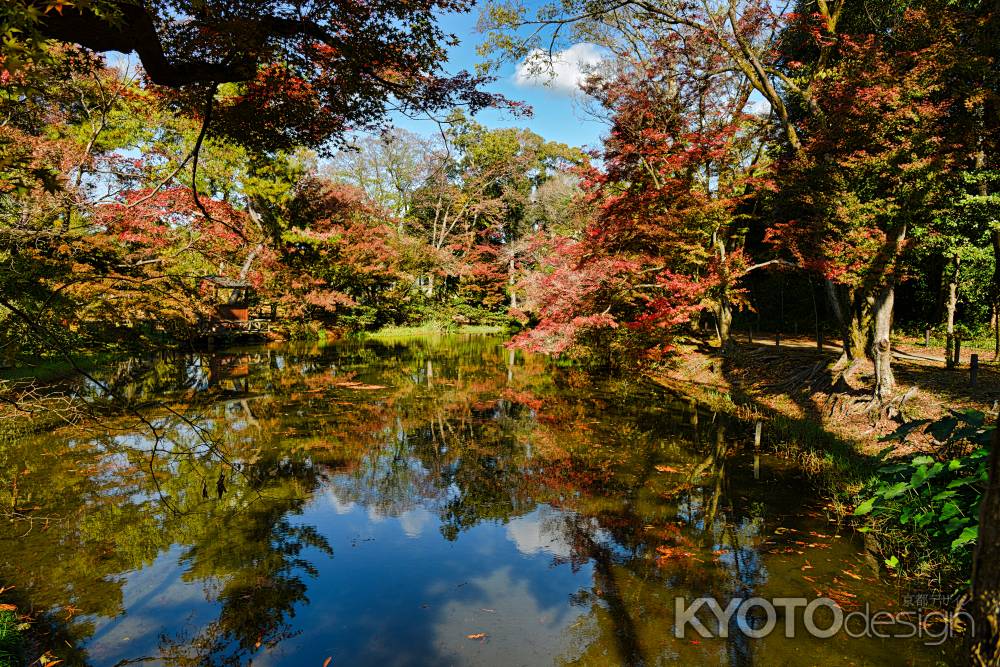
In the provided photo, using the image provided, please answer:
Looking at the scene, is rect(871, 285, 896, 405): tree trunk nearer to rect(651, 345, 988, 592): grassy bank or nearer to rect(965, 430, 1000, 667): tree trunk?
rect(651, 345, 988, 592): grassy bank

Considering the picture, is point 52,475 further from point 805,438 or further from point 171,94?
point 805,438

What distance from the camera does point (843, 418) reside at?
7102 millimetres

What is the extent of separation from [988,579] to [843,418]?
19.5ft

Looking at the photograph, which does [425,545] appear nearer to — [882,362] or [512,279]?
[882,362]

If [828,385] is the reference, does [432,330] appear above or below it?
below

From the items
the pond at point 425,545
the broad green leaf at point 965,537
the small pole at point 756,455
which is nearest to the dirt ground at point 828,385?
the small pole at point 756,455

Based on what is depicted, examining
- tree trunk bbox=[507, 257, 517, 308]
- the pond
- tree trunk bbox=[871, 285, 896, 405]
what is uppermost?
tree trunk bbox=[507, 257, 517, 308]

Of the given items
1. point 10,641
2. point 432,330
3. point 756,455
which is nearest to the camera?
point 10,641

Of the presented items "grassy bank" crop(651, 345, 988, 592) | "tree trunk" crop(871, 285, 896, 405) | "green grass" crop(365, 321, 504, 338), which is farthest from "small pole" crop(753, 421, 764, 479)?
"green grass" crop(365, 321, 504, 338)

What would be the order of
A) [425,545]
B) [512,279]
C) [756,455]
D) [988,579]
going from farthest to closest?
[512,279], [756,455], [425,545], [988,579]

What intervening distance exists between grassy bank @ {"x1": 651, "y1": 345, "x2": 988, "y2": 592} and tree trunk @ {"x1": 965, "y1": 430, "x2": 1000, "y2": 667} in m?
1.85

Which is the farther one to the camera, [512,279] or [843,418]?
[512,279]

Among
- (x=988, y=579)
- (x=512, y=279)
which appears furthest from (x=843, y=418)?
(x=512, y=279)

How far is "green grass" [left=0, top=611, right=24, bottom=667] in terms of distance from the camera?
9.02 ft
